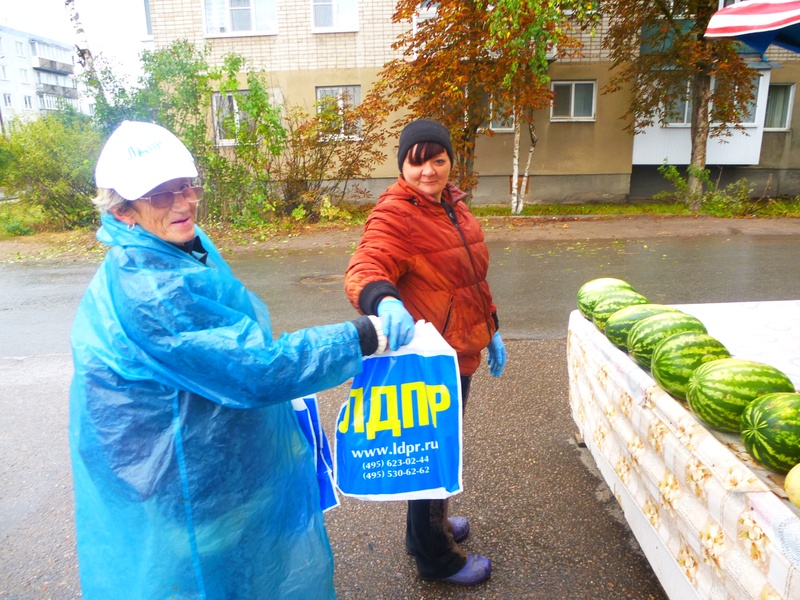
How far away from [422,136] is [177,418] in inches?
57.7

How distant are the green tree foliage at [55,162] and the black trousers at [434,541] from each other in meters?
14.2

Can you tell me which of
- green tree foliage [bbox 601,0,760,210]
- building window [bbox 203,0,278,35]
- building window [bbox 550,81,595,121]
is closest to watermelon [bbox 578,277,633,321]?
green tree foliage [bbox 601,0,760,210]

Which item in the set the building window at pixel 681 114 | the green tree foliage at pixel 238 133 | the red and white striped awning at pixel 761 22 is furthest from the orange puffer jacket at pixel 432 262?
the building window at pixel 681 114

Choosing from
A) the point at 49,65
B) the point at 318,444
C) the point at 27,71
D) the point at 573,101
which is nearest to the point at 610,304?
the point at 318,444

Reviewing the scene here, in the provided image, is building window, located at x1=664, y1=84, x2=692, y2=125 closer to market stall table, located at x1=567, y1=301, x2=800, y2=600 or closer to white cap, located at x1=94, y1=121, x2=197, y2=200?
market stall table, located at x1=567, y1=301, x2=800, y2=600

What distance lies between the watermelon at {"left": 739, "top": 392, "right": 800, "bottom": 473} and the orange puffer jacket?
1.09m

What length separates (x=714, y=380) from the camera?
220 cm

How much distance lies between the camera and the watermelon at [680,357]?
2418mm

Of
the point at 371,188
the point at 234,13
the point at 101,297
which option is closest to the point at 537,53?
the point at 371,188

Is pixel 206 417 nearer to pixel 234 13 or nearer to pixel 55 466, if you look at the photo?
pixel 55 466

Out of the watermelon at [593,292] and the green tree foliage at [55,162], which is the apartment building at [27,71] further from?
the watermelon at [593,292]

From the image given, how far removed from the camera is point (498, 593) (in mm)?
2768

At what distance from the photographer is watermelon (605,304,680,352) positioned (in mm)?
2957

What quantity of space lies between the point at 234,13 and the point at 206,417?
1997 centimetres
